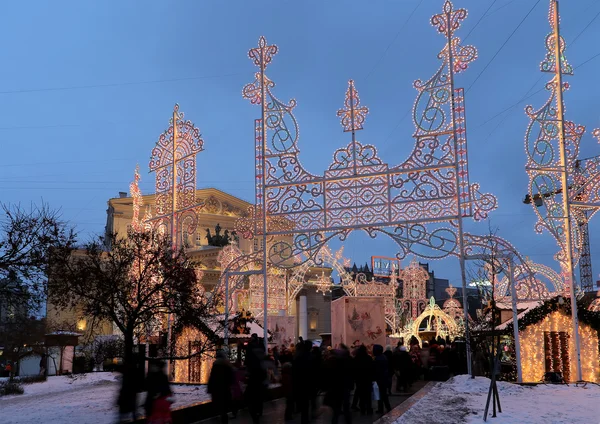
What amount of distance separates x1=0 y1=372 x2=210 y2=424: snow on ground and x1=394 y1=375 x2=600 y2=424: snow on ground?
20.7 ft

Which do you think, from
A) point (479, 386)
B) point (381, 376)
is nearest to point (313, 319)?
point (479, 386)

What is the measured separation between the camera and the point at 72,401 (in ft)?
66.0

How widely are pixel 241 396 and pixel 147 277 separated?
223 inches

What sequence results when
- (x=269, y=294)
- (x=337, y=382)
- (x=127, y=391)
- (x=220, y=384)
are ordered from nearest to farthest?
(x=127, y=391), (x=337, y=382), (x=220, y=384), (x=269, y=294)

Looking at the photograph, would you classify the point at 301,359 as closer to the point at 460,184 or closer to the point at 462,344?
the point at 460,184

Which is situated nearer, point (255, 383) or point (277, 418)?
point (255, 383)

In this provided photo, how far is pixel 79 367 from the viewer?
A: 33.4 m

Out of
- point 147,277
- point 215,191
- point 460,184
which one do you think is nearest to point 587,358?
point 460,184

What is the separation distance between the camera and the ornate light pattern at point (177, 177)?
24.0 meters

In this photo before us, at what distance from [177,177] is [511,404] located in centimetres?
1423

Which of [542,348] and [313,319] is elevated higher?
[313,319]

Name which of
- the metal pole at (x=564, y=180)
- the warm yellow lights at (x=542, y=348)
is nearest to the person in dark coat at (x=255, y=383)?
the metal pole at (x=564, y=180)

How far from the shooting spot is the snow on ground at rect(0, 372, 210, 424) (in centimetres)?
1617

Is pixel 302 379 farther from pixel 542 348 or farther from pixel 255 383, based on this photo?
pixel 542 348
